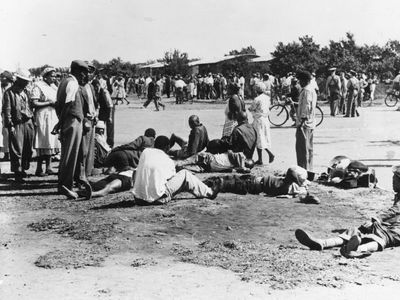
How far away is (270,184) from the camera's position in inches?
332

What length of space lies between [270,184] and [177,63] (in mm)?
A: 46413

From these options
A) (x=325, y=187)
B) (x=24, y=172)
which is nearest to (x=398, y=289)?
(x=325, y=187)

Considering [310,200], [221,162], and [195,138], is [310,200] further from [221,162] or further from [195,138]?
[195,138]

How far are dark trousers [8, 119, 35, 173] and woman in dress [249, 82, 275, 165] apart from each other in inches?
158

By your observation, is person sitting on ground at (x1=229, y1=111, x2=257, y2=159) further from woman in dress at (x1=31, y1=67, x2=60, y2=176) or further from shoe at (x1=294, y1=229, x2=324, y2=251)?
shoe at (x1=294, y1=229, x2=324, y2=251)

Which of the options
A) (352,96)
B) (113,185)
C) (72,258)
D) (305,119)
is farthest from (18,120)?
(352,96)

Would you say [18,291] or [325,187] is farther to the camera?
[325,187]

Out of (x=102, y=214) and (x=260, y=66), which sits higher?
(x=260, y=66)

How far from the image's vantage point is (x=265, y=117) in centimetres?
1148

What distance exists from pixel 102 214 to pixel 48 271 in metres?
2.18

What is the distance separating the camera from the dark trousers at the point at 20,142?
31.2 ft

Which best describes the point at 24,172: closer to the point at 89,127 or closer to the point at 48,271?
the point at 89,127

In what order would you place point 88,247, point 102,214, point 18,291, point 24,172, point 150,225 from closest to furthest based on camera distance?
point 18,291, point 88,247, point 150,225, point 102,214, point 24,172

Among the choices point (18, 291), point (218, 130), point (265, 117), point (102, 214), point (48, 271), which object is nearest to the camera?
point (18, 291)
